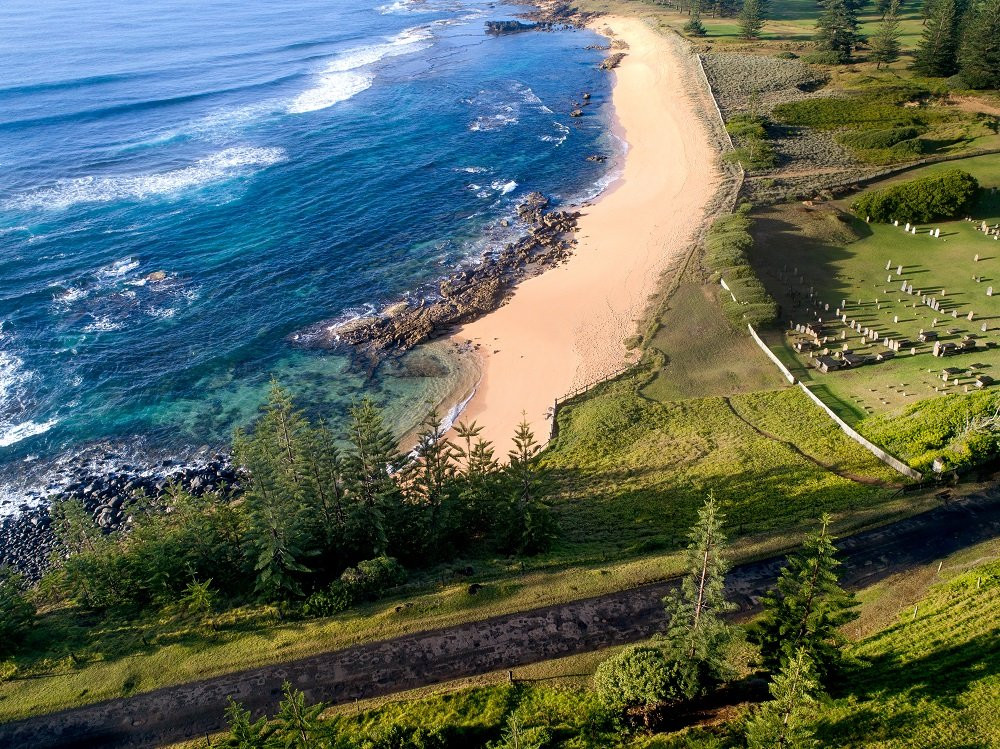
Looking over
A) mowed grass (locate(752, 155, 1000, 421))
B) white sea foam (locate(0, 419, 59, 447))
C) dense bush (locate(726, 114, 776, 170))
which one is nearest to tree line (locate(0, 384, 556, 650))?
white sea foam (locate(0, 419, 59, 447))

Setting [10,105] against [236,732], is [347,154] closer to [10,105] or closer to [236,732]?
[10,105]

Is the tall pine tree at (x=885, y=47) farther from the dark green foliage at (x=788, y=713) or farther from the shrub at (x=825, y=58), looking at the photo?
the dark green foliage at (x=788, y=713)

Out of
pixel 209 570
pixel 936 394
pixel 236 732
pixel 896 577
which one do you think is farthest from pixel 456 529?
pixel 936 394

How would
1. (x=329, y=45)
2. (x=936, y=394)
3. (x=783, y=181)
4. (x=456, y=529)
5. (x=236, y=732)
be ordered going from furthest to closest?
(x=329, y=45)
(x=783, y=181)
(x=936, y=394)
(x=456, y=529)
(x=236, y=732)

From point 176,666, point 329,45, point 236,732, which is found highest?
point 329,45

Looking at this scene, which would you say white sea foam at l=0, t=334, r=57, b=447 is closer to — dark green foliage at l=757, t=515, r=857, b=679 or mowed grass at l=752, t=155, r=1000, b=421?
dark green foliage at l=757, t=515, r=857, b=679

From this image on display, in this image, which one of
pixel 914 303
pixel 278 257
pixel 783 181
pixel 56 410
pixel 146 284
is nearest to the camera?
pixel 56 410

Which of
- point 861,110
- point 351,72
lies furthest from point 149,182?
point 861,110
